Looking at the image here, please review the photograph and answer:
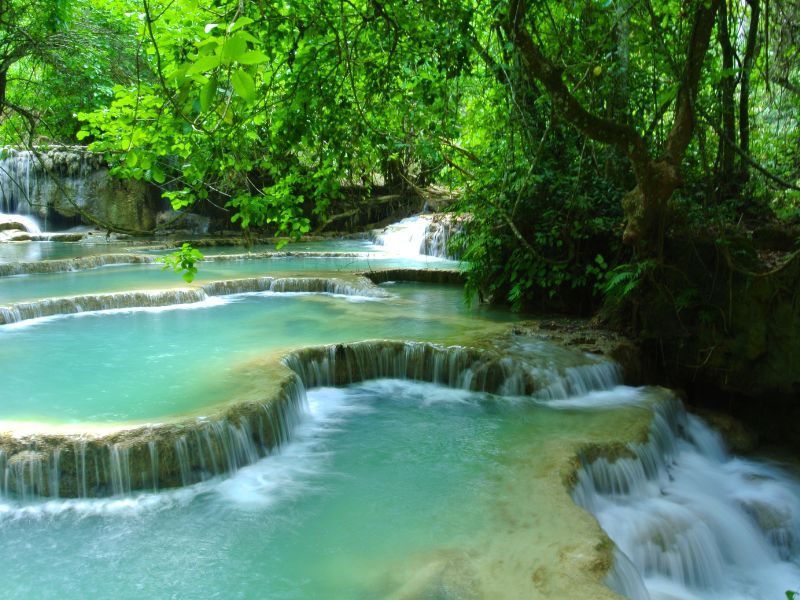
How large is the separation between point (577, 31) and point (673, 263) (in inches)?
118

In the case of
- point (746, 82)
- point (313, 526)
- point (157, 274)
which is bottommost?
point (313, 526)

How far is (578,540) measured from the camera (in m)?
3.80

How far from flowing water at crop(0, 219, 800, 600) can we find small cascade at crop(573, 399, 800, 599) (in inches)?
0.7

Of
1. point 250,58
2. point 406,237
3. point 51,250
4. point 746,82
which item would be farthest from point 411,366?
point 51,250

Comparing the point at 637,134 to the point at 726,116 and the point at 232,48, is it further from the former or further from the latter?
the point at 232,48

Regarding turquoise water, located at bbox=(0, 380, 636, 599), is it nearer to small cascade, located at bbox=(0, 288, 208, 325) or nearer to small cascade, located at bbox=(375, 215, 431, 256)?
small cascade, located at bbox=(0, 288, 208, 325)

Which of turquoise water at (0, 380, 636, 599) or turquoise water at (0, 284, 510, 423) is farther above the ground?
turquoise water at (0, 284, 510, 423)

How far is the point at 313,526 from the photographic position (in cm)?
437

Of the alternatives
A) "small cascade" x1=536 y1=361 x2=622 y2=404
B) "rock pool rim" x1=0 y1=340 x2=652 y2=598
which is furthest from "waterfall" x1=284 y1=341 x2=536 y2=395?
"rock pool rim" x1=0 y1=340 x2=652 y2=598

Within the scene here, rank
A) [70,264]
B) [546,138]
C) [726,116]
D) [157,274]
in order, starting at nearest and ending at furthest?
[546,138]
[726,116]
[157,274]
[70,264]

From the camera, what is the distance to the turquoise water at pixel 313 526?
147 inches

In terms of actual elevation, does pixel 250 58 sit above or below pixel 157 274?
above

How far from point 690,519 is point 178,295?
8.32 metres

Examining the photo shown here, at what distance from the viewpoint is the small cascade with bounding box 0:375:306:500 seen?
4602 millimetres
